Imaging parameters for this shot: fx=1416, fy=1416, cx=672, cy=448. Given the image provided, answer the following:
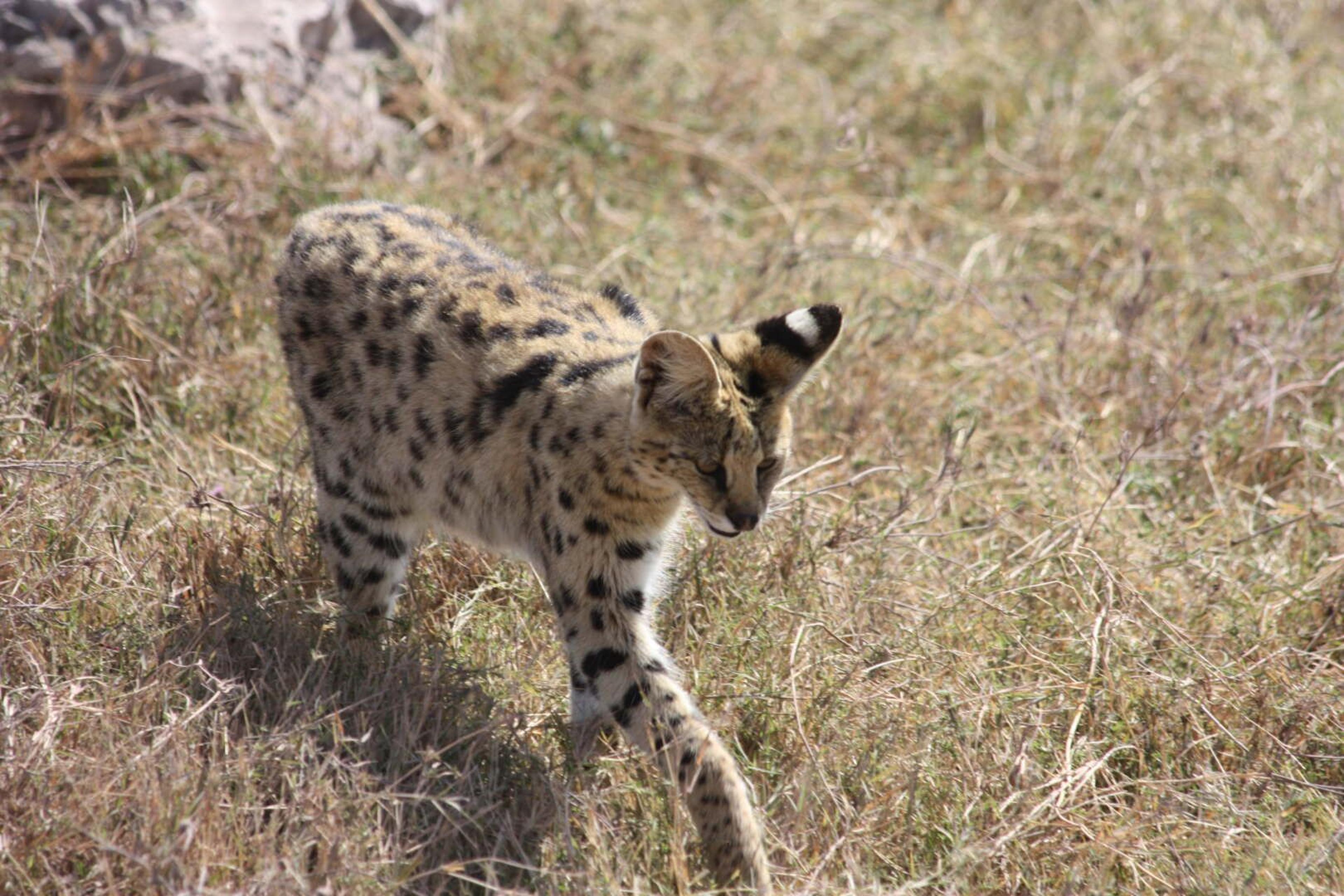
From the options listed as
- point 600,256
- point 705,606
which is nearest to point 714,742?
point 705,606

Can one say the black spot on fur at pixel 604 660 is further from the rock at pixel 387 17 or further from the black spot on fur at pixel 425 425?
the rock at pixel 387 17

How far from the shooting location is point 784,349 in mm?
4258

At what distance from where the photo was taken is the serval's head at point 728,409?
4023 millimetres

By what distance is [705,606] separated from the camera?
4973 millimetres

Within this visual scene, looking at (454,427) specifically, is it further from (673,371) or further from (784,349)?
(784,349)

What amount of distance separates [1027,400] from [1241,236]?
6.98 ft

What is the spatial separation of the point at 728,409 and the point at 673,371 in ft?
0.72

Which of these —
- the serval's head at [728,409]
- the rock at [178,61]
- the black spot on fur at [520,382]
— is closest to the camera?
the serval's head at [728,409]

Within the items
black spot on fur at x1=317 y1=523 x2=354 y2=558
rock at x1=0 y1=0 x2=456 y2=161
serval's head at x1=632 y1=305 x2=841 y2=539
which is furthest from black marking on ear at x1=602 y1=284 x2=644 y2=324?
rock at x1=0 y1=0 x2=456 y2=161

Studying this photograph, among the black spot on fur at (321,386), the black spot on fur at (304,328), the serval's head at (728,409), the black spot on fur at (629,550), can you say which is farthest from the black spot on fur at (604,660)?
the black spot on fur at (304,328)

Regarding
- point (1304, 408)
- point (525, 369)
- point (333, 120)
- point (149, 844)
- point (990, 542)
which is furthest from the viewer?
point (333, 120)

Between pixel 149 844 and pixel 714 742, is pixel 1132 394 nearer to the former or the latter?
pixel 714 742

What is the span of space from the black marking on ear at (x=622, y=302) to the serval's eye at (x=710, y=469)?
0.91 m

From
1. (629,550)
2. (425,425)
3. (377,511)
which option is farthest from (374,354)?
(629,550)
